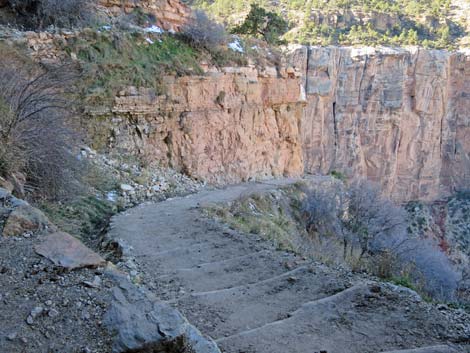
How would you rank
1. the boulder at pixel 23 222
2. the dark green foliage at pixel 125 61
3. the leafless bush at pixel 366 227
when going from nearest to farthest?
the boulder at pixel 23 222 → the leafless bush at pixel 366 227 → the dark green foliage at pixel 125 61

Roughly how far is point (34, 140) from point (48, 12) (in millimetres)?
7655

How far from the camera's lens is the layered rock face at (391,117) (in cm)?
3916

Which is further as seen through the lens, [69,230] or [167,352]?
[69,230]

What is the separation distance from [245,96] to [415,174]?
3131 centimetres

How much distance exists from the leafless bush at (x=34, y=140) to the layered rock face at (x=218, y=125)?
476cm

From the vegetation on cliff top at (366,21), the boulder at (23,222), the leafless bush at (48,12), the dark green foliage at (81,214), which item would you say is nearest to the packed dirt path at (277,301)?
the dark green foliage at (81,214)

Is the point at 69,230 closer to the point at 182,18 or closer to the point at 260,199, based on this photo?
the point at 260,199

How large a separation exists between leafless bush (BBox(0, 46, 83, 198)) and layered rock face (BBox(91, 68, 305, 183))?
4.76m

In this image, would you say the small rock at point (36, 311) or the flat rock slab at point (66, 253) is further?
the flat rock slab at point (66, 253)

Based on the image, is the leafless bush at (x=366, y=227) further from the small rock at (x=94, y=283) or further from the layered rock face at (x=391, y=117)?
the layered rock face at (x=391, y=117)

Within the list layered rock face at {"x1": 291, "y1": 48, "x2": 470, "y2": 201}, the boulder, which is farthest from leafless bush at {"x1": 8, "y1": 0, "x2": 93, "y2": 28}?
layered rock face at {"x1": 291, "y1": 48, "x2": 470, "y2": 201}

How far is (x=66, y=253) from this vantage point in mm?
3533

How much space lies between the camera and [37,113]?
6867 mm

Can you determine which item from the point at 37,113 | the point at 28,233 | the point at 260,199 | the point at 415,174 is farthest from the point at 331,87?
the point at 28,233
